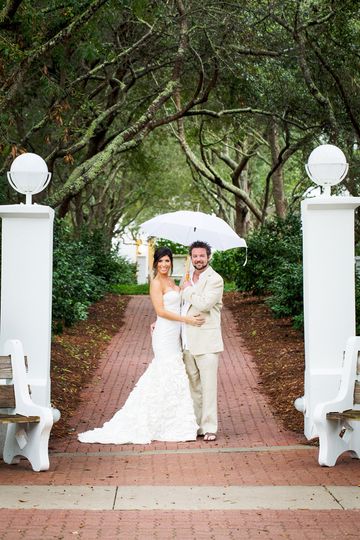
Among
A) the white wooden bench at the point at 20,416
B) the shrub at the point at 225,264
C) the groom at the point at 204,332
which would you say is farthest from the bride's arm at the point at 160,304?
the shrub at the point at 225,264

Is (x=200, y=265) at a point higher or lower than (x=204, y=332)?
higher

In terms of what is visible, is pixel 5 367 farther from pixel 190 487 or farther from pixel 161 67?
pixel 161 67

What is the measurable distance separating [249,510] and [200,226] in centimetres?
508

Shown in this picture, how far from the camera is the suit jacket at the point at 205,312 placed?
34.5ft

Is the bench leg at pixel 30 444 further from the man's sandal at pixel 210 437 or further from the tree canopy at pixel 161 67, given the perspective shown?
the tree canopy at pixel 161 67

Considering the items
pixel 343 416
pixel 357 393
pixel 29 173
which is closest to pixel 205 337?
pixel 357 393

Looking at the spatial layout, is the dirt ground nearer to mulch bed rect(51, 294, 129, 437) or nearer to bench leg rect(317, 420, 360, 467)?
mulch bed rect(51, 294, 129, 437)

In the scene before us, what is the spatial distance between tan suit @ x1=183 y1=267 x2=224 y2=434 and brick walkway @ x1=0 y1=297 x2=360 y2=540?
470 mm

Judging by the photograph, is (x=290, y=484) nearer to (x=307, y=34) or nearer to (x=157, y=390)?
(x=157, y=390)

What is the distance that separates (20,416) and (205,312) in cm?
266

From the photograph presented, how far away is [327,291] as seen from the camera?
994 cm

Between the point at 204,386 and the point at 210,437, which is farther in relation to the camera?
Answer: the point at 204,386

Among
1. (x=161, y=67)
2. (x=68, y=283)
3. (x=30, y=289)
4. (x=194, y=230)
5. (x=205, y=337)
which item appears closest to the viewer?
(x=30, y=289)

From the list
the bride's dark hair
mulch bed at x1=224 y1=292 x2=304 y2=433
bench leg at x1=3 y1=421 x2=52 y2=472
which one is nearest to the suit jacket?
the bride's dark hair
